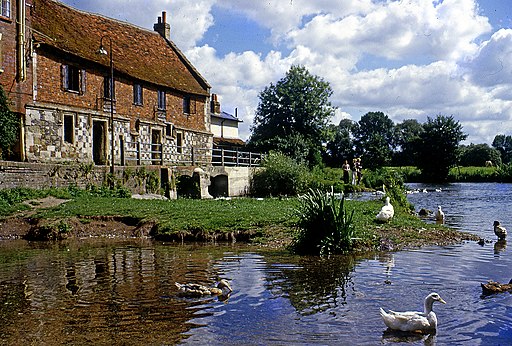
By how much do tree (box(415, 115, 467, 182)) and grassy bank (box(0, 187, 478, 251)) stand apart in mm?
55236

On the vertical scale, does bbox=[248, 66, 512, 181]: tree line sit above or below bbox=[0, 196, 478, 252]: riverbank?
above

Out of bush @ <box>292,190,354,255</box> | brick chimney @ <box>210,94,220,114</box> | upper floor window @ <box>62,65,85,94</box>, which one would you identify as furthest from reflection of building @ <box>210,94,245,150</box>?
bush @ <box>292,190,354,255</box>

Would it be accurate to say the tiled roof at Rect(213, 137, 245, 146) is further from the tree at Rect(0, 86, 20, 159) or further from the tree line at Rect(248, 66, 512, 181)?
the tree at Rect(0, 86, 20, 159)

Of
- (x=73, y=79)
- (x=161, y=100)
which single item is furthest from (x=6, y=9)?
(x=161, y=100)

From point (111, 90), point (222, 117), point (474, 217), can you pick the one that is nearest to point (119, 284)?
point (474, 217)

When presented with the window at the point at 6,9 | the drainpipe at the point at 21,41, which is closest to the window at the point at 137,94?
the drainpipe at the point at 21,41

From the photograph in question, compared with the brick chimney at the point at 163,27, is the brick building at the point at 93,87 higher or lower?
lower

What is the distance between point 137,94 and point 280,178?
11916mm

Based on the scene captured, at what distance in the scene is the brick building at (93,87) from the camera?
29.9m

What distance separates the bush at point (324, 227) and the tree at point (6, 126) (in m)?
18.5

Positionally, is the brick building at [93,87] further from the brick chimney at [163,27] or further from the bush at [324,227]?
the bush at [324,227]

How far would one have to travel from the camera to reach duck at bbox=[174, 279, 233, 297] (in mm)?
9766

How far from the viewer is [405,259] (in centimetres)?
1343

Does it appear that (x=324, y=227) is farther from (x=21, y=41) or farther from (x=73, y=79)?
(x=73, y=79)
